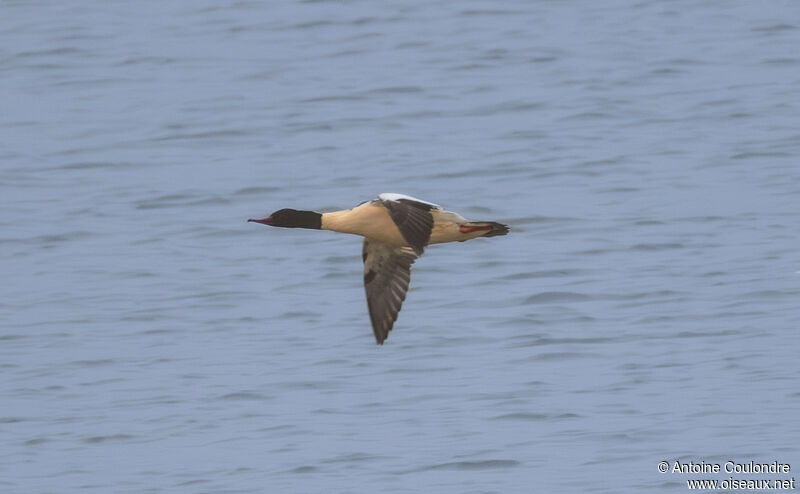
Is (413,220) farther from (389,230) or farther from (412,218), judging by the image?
(389,230)

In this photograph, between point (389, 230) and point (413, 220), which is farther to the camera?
point (389, 230)

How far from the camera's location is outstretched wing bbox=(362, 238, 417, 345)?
11406 millimetres

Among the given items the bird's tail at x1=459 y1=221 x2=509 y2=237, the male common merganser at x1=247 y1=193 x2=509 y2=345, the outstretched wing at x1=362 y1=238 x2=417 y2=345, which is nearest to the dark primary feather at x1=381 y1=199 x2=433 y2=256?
the male common merganser at x1=247 y1=193 x2=509 y2=345

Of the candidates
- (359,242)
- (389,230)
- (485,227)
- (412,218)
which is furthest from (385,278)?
(359,242)

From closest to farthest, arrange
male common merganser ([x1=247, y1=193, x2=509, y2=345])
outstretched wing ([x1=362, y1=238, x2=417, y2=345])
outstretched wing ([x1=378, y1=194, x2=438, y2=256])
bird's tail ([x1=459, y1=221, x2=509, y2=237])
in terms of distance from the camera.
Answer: outstretched wing ([x1=378, y1=194, x2=438, y2=256]) → male common merganser ([x1=247, y1=193, x2=509, y2=345]) → bird's tail ([x1=459, y1=221, x2=509, y2=237]) → outstretched wing ([x1=362, y1=238, x2=417, y2=345])

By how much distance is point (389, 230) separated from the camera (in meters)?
10.8

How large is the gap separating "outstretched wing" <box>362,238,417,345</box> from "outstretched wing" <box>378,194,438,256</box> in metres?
1.14

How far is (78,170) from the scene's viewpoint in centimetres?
2002

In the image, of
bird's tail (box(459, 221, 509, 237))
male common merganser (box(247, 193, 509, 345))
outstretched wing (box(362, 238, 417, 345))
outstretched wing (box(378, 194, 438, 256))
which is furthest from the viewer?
outstretched wing (box(362, 238, 417, 345))

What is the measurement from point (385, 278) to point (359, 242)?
6575 millimetres

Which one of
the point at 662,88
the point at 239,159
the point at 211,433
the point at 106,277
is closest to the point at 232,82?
the point at 239,159

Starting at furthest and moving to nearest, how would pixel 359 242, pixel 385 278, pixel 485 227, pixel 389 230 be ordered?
pixel 359 242
pixel 385 278
pixel 389 230
pixel 485 227

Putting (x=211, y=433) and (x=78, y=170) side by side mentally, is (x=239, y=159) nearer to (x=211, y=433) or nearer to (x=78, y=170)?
(x=78, y=170)

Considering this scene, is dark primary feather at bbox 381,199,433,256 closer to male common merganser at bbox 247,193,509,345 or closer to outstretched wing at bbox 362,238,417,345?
male common merganser at bbox 247,193,509,345
